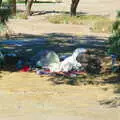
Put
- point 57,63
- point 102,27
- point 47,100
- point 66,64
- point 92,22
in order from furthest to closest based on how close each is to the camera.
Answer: point 92,22
point 102,27
point 57,63
point 66,64
point 47,100

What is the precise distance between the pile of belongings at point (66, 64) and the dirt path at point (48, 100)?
0.88 meters

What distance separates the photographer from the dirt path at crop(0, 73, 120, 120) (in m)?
9.07

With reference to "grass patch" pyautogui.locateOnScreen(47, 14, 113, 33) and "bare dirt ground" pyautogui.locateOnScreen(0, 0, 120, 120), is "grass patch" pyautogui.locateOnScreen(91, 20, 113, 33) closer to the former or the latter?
"grass patch" pyautogui.locateOnScreen(47, 14, 113, 33)

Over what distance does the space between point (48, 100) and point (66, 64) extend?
356cm

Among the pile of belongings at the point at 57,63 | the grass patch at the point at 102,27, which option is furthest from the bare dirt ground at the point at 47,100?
the grass patch at the point at 102,27

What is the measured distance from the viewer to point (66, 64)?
13.8m

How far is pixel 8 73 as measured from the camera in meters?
13.3

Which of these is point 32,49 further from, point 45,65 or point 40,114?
point 40,114

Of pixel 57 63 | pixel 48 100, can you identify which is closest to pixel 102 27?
pixel 57 63

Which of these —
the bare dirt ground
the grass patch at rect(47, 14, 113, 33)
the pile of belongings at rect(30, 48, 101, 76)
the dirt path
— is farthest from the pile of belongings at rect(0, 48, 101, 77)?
the grass patch at rect(47, 14, 113, 33)

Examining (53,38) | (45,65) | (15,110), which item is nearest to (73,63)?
(45,65)

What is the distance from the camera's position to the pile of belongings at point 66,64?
13672 millimetres

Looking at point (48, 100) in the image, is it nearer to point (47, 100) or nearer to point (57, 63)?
point (47, 100)

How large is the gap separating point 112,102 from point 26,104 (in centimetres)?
160
